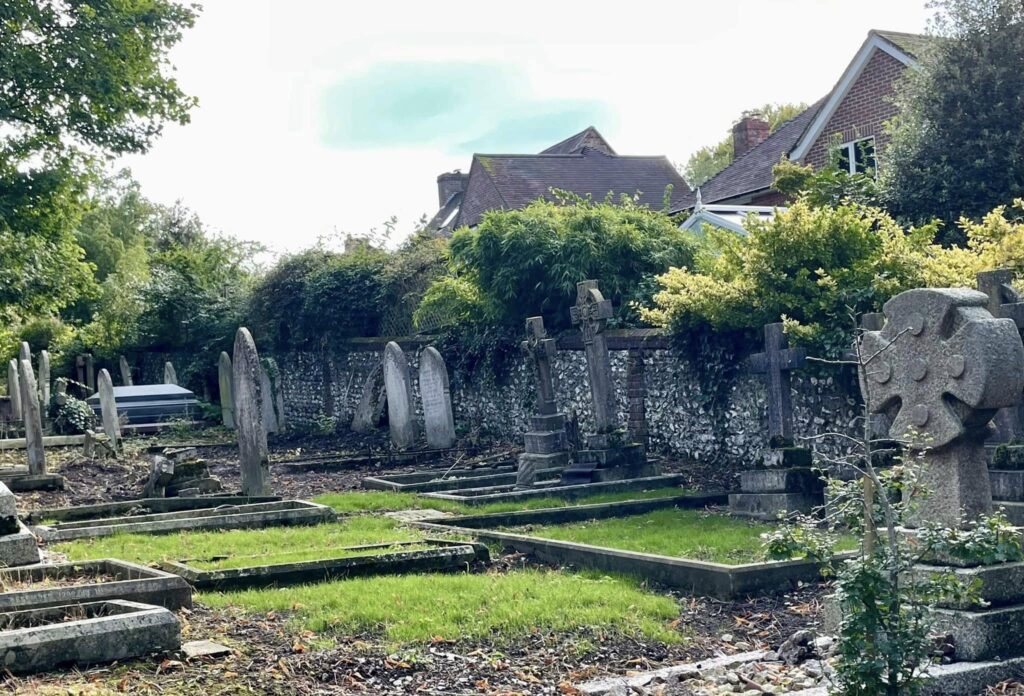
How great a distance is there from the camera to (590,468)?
14.6 m

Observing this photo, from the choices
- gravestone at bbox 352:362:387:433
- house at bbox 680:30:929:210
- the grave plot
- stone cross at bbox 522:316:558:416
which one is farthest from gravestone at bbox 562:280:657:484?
house at bbox 680:30:929:210

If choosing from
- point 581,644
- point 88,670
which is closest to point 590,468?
point 581,644

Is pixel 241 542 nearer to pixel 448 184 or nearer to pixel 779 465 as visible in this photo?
pixel 779 465

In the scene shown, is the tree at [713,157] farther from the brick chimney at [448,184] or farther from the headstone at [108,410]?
the headstone at [108,410]

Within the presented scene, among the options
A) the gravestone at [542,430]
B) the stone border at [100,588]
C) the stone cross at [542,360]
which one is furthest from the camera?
the stone cross at [542,360]

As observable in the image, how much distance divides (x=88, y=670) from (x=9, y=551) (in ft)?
8.60

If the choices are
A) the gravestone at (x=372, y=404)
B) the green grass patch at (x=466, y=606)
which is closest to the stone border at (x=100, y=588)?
the green grass patch at (x=466, y=606)

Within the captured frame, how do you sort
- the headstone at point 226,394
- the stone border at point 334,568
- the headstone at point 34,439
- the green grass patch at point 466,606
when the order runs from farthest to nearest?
the headstone at point 226,394
the headstone at point 34,439
the stone border at point 334,568
the green grass patch at point 466,606

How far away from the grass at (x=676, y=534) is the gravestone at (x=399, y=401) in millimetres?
8901

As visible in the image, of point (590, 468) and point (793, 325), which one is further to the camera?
point (590, 468)

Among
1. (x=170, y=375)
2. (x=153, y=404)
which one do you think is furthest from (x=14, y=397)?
(x=170, y=375)

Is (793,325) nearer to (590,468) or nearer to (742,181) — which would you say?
(590,468)

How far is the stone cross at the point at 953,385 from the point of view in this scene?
653 centimetres

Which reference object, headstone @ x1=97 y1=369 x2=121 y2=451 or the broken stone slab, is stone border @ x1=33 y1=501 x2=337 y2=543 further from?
headstone @ x1=97 y1=369 x2=121 y2=451
